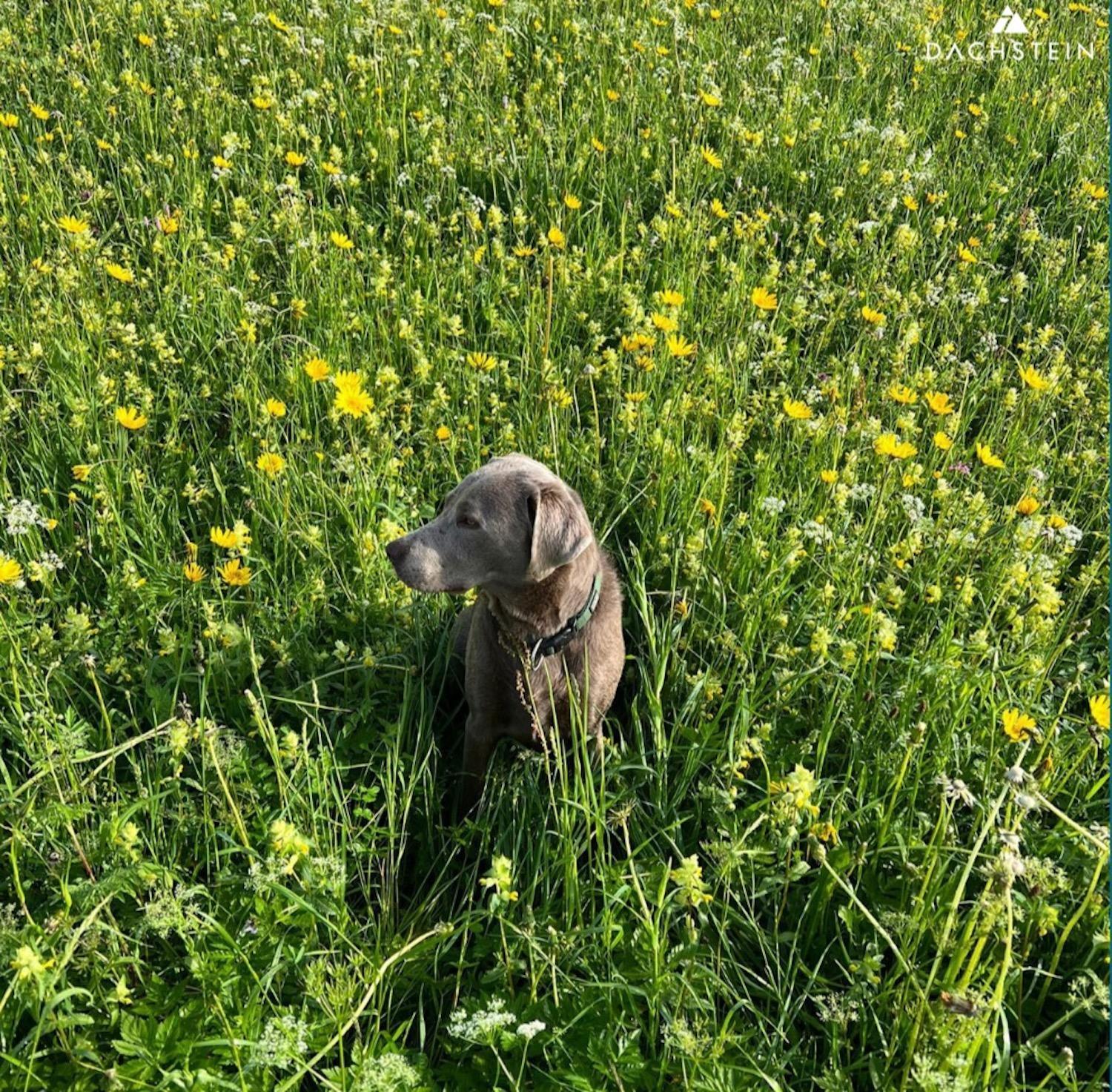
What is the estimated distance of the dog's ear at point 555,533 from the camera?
2.55 metres

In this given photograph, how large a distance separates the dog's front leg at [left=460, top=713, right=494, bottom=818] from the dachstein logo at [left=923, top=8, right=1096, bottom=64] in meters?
5.60

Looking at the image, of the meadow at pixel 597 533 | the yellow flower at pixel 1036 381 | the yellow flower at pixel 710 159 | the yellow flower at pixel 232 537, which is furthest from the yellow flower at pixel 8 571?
the yellow flower at pixel 710 159

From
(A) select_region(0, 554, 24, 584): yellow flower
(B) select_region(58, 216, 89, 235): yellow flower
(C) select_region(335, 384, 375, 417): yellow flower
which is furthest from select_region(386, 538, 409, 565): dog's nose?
(B) select_region(58, 216, 89, 235): yellow flower

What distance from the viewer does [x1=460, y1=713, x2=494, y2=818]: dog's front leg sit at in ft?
9.51

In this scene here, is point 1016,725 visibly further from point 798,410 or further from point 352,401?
point 352,401

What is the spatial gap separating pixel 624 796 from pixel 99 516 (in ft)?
6.07

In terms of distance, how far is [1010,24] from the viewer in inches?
274

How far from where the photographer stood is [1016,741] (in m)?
2.63

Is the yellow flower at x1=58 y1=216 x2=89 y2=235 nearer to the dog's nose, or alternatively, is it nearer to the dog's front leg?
the dog's nose

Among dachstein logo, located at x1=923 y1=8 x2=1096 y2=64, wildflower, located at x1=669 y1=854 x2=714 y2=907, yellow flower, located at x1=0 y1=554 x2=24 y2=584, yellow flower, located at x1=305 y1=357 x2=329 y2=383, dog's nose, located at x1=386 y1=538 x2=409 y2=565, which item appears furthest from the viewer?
dachstein logo, located at x1=923 y1=8 x2=1096 y2=64

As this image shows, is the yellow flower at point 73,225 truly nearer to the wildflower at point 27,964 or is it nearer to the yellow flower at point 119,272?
the yellow flower at point 119,272

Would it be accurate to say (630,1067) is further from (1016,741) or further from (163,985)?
(1016,741)

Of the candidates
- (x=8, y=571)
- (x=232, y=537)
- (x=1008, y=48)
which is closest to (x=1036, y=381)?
(x=232, y=537)

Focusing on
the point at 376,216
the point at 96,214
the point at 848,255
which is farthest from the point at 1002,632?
the point at 96,214
